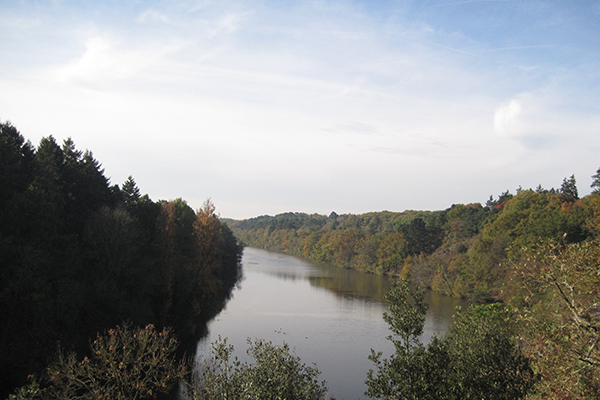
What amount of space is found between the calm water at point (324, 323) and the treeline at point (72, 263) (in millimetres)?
3955

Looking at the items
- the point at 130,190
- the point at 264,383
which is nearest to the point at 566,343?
the point at 264,383

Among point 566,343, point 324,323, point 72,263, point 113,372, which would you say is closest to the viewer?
point 566,343

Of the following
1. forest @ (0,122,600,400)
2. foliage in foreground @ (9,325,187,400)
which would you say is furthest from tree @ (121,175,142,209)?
foliage in foreground @ (9,325,187,400)

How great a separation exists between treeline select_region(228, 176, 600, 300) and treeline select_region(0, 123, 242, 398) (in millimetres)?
23585

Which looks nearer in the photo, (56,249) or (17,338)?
(17,338)

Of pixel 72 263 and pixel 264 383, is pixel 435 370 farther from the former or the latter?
pixel 72 263

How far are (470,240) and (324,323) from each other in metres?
Answer: 33.3

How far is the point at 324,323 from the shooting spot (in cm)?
3528

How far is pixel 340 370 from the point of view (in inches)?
960

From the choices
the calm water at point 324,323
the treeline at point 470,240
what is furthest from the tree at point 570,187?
the calm water at point 324,323

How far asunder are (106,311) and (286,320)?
1702 cm

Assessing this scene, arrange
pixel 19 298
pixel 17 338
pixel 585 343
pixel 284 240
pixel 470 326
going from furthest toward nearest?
pixel 284 240, pixel 19 298, pixel 17 338, pixel 470 326, pixel 585 343

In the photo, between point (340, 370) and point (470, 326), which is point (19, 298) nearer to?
point (340, 370)

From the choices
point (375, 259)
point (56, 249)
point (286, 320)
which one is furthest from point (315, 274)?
point (56, 249)
